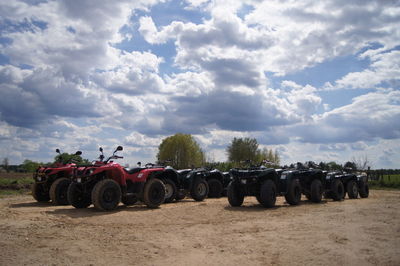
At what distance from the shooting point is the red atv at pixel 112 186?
34.8ft

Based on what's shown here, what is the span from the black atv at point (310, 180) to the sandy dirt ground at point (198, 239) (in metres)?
3.96

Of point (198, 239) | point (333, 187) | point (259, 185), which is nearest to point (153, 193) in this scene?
point (259, 185)

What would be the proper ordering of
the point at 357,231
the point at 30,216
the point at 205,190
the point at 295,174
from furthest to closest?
the point at 205,190 < the point at 295,174 < the point at 30,216 < the point at 357,231

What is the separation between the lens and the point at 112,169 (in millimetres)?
11336

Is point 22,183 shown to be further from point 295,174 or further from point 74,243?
point 74,243

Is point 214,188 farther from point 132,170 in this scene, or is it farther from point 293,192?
point 132,170

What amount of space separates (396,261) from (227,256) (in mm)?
2477

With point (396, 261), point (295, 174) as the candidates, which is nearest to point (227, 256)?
point (396, 261)

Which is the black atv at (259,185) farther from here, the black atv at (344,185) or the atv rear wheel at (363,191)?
the atv rear wheel at (363,191)

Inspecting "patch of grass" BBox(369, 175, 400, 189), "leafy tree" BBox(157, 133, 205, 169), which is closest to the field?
"patch of grass" BBox(369, 175, 400, 189)

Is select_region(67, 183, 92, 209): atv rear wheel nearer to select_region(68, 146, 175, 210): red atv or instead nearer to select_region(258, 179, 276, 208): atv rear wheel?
select_region(68, 146, 175, 210): red atv

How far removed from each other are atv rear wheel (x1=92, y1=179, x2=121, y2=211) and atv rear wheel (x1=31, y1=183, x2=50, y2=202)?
4.19 metres

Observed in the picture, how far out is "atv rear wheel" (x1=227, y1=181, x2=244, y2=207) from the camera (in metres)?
12.7

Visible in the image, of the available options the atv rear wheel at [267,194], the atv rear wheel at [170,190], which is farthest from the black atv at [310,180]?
the atv rear wheel at [170,190]
